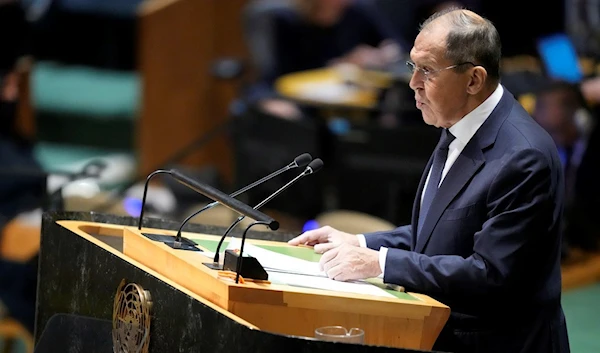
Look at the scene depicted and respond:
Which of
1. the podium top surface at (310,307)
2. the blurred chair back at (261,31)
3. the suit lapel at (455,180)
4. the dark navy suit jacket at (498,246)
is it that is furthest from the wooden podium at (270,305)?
the blurred chair back at (261,31)

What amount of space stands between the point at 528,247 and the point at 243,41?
19.8 ft

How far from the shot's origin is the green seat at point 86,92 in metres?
9.47

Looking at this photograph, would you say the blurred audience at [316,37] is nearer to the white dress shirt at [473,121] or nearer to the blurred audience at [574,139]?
the blurred audience at [574,139]

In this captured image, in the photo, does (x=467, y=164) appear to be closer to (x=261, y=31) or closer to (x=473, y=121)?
(x=473, y=121)

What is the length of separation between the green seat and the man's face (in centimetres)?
605

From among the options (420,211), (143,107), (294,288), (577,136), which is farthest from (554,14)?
(294,288)

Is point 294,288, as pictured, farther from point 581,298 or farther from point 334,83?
point 334,83

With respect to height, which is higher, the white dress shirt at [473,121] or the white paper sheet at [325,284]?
the white dress shirt at [473,121]

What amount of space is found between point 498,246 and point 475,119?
1.22 feet

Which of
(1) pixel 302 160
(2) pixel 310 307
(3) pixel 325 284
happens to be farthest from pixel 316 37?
(2) pixel 310 307

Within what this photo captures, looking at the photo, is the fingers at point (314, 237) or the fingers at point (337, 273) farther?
the fingers at point (314, 237)

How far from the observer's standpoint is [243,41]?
29.3 feet

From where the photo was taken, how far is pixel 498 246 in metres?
3.05

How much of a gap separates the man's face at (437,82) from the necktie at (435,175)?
0.31 ft
